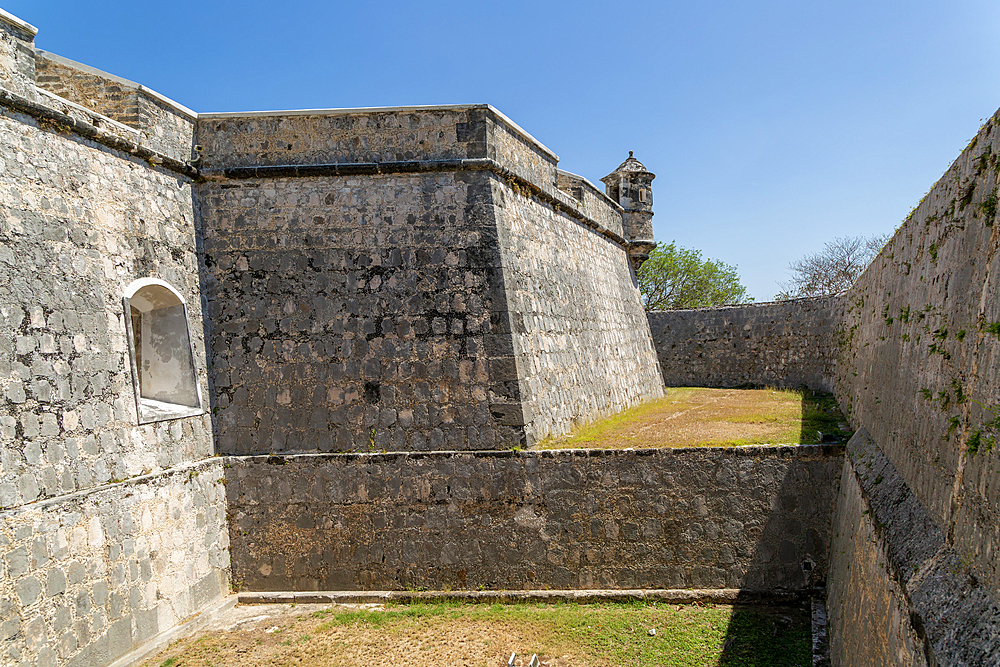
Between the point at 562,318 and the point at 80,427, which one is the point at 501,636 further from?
the point at 562,318

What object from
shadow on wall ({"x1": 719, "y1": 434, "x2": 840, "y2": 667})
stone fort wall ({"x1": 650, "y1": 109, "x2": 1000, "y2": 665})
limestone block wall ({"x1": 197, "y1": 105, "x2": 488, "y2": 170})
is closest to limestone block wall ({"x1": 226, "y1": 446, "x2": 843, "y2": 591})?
shadow on wall ({"x1": 719, "y1": 434, "x2": 840, "y2": 667})

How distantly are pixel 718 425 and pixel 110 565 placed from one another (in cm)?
827

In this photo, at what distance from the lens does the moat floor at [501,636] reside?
6590mm

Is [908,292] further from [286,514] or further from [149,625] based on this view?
[149,625]

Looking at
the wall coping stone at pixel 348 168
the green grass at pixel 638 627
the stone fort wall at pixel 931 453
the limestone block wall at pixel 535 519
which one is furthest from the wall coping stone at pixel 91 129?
the stone fort wall at pixel 931 453

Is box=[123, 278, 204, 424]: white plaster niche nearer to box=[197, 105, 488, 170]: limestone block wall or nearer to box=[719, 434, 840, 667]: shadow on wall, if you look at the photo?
box=[197, 105, 488, 170]: limestone block wall

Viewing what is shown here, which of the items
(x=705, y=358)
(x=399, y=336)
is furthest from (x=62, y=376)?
(x=705, y=358)

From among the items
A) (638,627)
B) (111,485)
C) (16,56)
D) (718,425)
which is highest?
(16,56)

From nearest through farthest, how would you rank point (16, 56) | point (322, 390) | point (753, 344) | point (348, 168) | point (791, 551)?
point (16, 56), point (791, 551), point (322, 390), point (348, 168), point (753, 344)

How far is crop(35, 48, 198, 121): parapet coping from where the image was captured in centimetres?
819

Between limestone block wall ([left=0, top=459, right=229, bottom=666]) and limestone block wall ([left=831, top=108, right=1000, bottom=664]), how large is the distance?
6823 mm

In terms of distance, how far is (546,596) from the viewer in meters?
7.93

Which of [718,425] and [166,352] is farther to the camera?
[718,425]

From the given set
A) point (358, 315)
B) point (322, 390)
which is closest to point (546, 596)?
point (322, 390)
